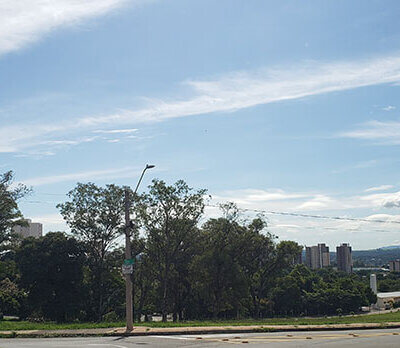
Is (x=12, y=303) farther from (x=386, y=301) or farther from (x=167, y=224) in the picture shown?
(x=386, y=301)

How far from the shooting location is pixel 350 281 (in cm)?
8344

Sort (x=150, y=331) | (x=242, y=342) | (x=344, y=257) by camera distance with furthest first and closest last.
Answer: (x=344, y=257), (x=150, y=331), (x=242, y=342)

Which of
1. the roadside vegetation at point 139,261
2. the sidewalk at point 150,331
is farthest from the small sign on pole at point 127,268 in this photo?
the roadside vegetation at point 139,261

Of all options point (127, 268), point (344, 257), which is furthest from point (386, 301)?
point (344, 257)

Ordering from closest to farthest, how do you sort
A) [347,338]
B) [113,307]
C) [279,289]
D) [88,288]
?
[347,338]
[88,288]
[113,307]
[279,289]

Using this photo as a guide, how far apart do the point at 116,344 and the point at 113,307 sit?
3293 centimetres

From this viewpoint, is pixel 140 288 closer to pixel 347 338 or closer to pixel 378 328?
pixel 378 328

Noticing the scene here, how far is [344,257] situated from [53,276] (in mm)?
163571

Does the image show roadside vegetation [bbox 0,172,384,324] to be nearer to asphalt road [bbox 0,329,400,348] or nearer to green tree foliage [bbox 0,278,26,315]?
green tree foliage [bbox 0,278,26,315]

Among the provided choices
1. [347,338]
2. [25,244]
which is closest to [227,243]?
[25,244]

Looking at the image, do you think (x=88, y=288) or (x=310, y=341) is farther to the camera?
(x=88, y=288)

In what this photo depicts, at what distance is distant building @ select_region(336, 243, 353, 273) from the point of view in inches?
7308

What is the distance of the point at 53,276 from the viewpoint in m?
43.8

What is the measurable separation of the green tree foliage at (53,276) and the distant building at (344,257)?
153889 mm
